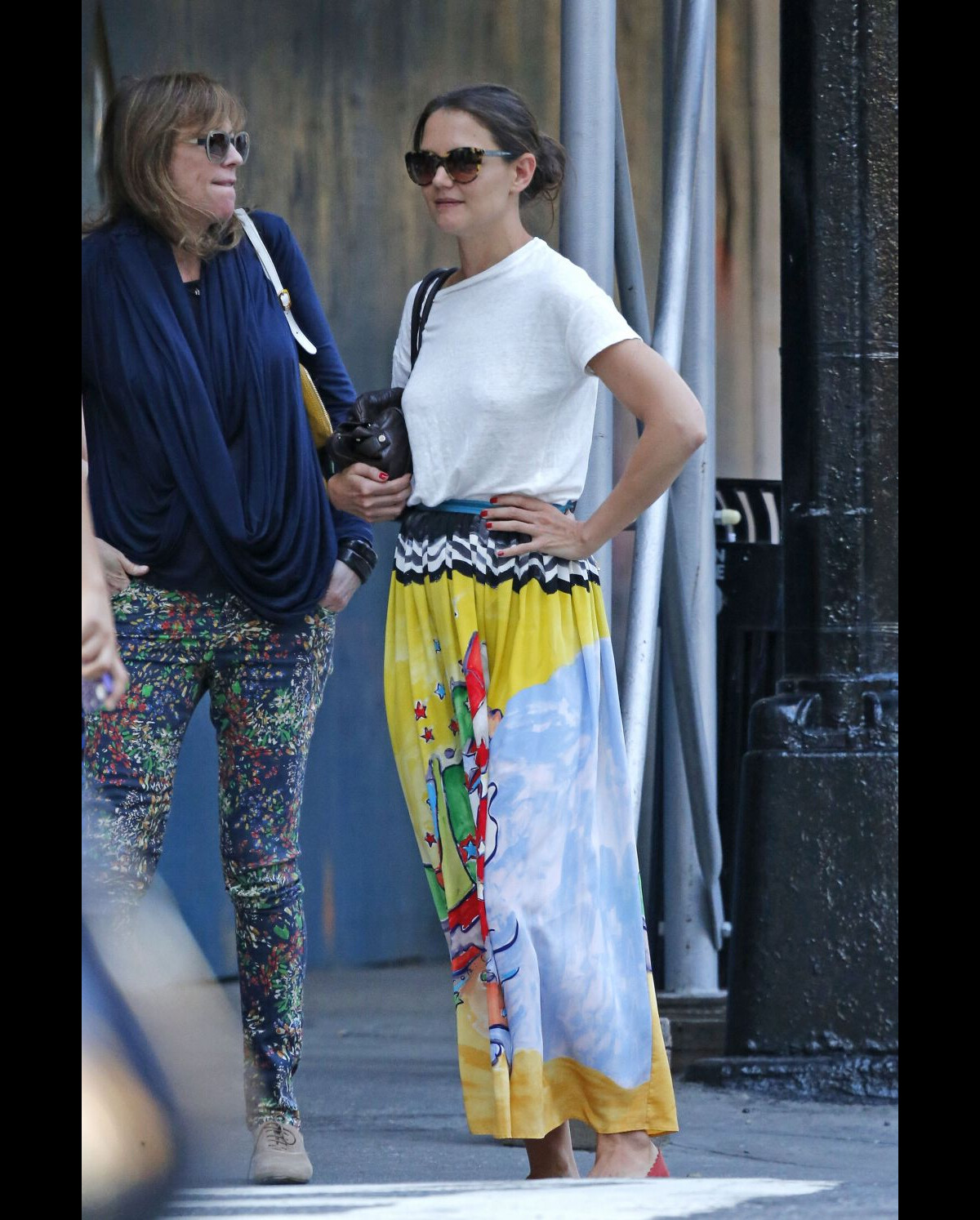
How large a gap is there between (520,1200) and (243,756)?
1.75 metres

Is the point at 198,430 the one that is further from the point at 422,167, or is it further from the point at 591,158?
the point at 591,158

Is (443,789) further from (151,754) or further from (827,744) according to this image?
(827,744)

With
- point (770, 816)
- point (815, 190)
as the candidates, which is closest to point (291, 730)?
point (770, 816)

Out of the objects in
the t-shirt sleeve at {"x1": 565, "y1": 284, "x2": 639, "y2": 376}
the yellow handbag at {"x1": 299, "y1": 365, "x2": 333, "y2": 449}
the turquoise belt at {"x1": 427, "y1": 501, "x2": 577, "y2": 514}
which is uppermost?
the t-shirt sleeve at {"x1": 565, "y1": 284, "x2": 639, "y2": 376}

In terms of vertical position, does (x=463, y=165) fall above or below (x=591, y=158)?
below

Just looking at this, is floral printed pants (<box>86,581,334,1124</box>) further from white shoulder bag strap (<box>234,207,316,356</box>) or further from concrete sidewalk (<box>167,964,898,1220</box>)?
white shoulder bag strap (<box>234,207,316,356</box>)

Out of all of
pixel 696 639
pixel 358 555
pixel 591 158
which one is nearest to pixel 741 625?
pixel 696 639

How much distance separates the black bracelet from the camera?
348 centimetres

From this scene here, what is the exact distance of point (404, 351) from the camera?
11.1ft

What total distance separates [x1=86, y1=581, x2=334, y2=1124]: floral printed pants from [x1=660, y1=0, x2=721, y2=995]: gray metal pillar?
5.67 ft

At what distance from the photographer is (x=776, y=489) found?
6.06 meters

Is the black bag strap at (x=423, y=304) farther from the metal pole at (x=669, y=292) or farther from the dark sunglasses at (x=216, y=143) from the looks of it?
the metal pole at (x=669, y=292)

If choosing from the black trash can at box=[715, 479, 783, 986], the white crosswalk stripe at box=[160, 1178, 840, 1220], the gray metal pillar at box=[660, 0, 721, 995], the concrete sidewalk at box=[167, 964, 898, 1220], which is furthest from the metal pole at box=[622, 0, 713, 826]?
the white crosswalk stripe at box=[160, 1178, 840, 1220]
